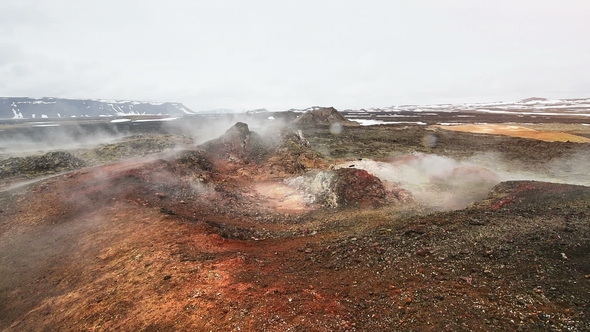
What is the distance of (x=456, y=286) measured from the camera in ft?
22.8

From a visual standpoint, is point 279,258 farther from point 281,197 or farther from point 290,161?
point 290,161

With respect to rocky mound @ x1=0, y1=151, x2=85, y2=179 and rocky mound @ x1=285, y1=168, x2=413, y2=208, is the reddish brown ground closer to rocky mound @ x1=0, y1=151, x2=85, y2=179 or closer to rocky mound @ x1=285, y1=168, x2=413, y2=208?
rocky mound @ x1=285, y1=168, x2=413, y2=208

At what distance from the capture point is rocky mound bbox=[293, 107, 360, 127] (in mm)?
72750

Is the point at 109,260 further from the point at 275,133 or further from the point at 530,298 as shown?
the point at 275,133

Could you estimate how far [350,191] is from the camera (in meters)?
17.3

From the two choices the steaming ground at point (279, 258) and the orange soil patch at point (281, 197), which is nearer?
the steaming ground at point (279, 258)

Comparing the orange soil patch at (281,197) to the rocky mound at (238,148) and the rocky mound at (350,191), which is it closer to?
the rocky mound at (350,191)

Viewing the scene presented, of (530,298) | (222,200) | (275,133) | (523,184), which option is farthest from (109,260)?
(275,133)

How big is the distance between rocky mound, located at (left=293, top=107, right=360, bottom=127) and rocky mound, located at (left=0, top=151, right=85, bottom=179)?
163 feet

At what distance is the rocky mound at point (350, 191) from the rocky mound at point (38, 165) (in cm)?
2493

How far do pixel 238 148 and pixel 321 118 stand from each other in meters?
50.6

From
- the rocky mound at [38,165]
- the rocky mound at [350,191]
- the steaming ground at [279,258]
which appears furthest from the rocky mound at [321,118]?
the steaming ground at [279,258]

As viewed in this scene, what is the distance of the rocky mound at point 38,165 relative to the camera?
25797 mm

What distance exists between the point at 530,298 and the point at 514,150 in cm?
3338
